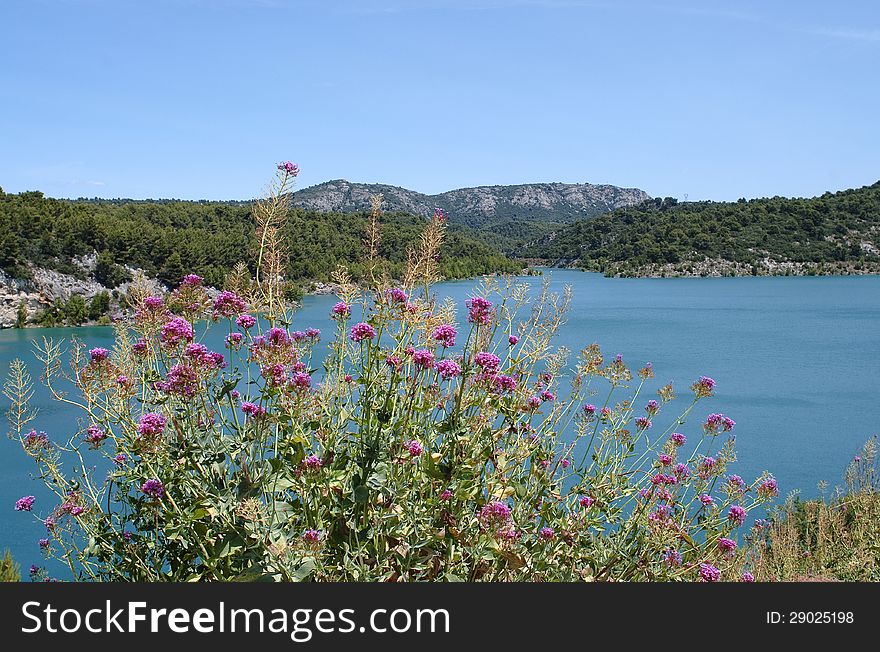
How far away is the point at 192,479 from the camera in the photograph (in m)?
2.78

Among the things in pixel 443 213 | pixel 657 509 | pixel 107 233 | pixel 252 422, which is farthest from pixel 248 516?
pixel 107 233

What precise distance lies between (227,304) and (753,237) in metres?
86.9

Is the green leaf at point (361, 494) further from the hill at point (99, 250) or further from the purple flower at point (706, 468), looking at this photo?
the hill at point (99, 250)

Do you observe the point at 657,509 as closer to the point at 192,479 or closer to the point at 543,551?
the point at 543,551

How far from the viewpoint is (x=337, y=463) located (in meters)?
2.92

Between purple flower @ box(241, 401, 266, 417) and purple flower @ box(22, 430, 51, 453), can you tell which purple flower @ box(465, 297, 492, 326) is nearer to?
purple flower @ box(241, 401, 266, 417)

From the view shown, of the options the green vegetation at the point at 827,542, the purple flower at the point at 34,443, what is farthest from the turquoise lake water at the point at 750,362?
the green vegetation at the point at 827,542

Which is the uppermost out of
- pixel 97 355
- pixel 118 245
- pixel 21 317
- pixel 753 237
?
A: pixel 753 237

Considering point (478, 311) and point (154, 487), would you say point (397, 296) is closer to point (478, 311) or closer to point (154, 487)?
point (478, 311)

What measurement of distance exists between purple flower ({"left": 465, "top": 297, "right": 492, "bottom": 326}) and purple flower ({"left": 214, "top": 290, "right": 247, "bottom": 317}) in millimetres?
988

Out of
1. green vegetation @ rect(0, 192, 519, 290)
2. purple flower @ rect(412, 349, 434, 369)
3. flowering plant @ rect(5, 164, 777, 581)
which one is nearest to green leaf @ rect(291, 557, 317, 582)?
flowering plant @ rect(5, 164, 777, 581)

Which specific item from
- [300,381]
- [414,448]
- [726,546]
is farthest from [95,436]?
[726,546]

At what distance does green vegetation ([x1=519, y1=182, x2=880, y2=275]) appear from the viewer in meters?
77.3

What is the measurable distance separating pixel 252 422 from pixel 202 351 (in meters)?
0.42
